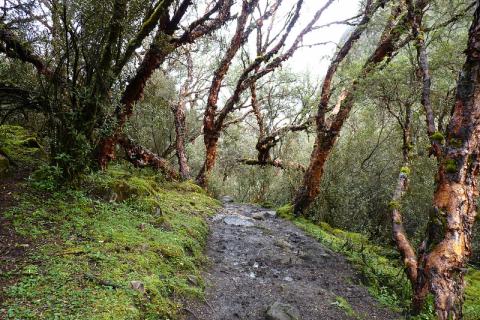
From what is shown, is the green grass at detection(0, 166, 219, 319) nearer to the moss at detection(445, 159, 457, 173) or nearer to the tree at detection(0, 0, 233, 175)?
the tree at detection(0, 0, 233, 175)

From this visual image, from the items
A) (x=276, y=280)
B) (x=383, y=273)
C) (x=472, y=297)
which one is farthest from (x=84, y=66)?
(x=472, y=297)

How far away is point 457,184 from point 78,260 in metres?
4.46

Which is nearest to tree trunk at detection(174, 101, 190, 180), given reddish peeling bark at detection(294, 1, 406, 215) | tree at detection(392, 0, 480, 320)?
reddish peeling bark at detection(294, 1, 406, 215)

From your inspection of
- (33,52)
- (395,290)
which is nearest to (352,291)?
(395,290)

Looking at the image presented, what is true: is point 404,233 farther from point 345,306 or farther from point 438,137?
point 438,137

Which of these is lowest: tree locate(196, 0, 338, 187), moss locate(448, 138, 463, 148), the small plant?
the small plant

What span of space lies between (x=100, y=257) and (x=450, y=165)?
431 centimetres

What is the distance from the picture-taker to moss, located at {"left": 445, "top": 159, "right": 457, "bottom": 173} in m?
4.12

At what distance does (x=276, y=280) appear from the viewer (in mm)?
5504

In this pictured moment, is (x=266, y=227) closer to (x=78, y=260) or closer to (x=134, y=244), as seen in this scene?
(x=134, y=244)

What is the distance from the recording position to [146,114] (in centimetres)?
1255

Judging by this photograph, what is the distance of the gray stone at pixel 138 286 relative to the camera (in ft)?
11.7

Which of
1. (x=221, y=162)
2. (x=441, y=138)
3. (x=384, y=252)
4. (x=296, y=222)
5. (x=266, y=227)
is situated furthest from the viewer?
(x=221, y=162)

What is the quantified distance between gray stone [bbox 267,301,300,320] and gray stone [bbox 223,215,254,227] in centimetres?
417
